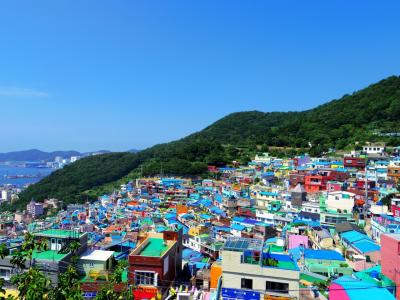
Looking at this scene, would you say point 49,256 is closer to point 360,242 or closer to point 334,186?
point 360,242

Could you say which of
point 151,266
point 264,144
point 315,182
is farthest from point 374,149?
point 151,266

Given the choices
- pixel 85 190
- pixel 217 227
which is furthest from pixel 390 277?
pixel 85 190

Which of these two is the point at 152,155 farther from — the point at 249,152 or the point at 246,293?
the point at 246,293

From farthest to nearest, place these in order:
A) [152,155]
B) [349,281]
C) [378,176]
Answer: [152,155]
[378,176]
[349,281]

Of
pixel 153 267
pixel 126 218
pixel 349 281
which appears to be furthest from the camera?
pixel 126 218

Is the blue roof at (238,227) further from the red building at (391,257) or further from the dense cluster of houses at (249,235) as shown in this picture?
the red building at (391,257)

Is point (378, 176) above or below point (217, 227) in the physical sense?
above
